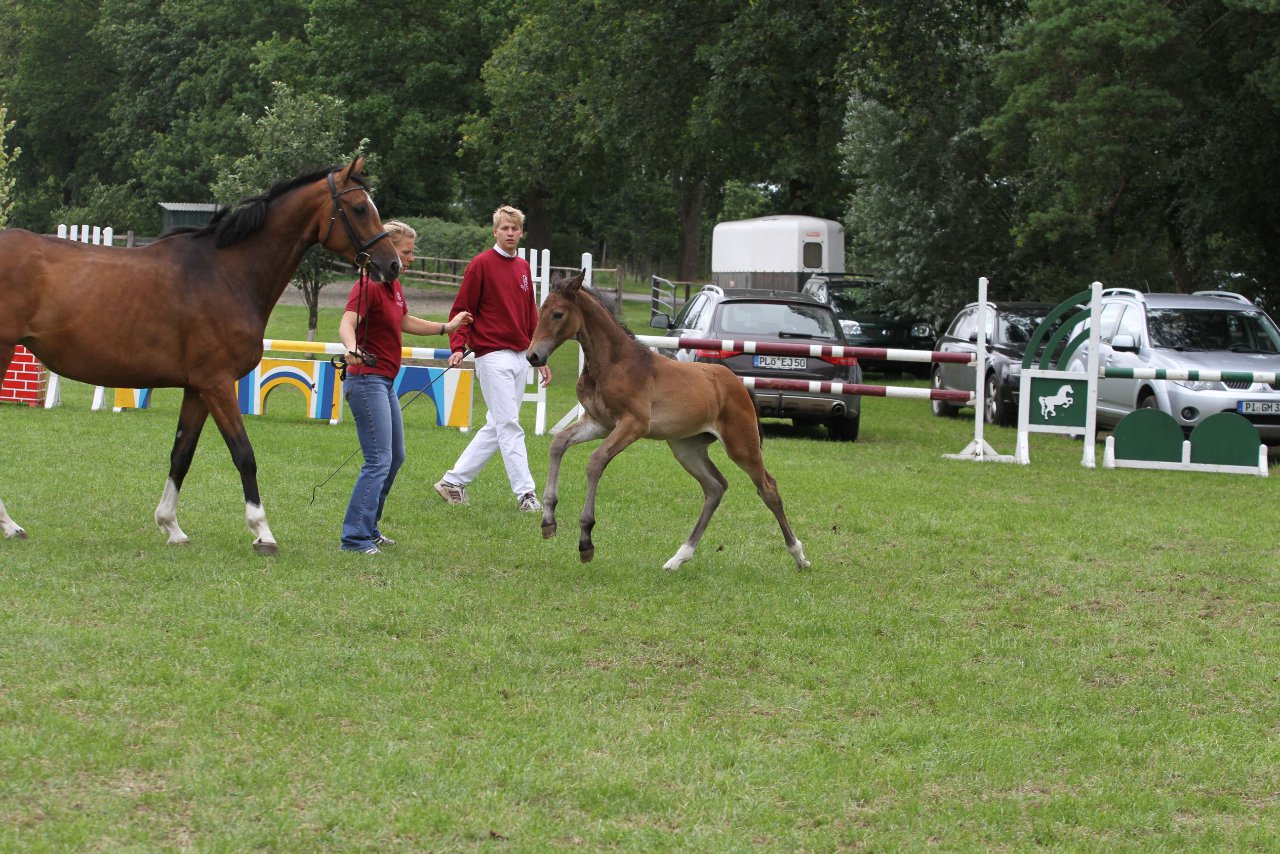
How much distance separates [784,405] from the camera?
17.3 metres

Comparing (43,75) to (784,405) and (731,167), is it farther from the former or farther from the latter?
(784,405)

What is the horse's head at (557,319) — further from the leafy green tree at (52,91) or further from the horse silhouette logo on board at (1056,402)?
the leafy green tree at (52,91)

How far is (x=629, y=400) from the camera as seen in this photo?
8.73m

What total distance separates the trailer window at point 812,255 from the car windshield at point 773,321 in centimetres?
2000

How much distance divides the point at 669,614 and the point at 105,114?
224ft

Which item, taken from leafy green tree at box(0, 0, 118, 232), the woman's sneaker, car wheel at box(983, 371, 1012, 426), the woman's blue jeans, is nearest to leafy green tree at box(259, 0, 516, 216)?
leafy green tree at box(0, 0, 118, 232)

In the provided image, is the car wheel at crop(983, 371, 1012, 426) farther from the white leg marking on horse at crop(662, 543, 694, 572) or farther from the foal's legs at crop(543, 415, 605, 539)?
the foal's legs at crop(543, 415, 605, 539)

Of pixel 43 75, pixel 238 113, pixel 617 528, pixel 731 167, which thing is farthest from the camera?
pixel 43 75

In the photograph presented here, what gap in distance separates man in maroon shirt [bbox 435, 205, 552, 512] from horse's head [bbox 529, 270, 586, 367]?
1.40 m

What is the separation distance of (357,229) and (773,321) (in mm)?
9551

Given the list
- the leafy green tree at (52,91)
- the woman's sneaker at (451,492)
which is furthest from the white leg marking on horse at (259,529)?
the leafy green tree at (52,91)

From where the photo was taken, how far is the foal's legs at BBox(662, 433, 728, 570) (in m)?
9.14

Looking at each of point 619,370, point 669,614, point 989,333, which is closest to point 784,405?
point 989,333

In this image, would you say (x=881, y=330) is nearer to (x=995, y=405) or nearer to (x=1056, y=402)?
(x=995, y=405)
